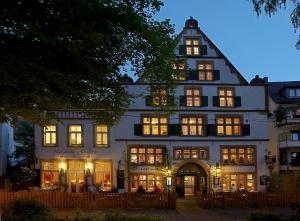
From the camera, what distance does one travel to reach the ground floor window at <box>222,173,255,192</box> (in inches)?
1757

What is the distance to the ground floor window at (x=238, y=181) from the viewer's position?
44.6 meters

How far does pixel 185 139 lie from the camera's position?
4484cm

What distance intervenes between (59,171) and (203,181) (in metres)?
11.6

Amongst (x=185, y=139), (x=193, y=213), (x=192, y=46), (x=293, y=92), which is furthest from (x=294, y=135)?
(x=193, y=213)

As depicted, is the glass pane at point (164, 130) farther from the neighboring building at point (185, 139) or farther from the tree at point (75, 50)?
the tree at point (75, 50)

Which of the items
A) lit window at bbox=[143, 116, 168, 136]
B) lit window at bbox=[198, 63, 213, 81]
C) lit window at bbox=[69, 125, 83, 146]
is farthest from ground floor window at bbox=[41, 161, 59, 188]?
lit window at bbox=[198, 63, 213, 81]

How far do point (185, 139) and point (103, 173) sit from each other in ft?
23.6

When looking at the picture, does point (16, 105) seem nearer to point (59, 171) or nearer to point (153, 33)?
point (153, 33)

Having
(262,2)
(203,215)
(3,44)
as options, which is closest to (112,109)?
(3,44)

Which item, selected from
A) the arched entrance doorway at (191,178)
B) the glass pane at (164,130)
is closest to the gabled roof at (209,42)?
the glass pane at (164,130)

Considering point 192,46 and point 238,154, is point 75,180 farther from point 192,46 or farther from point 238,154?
point 192,46

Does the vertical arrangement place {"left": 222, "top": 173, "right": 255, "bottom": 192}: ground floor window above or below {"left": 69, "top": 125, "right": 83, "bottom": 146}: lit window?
below

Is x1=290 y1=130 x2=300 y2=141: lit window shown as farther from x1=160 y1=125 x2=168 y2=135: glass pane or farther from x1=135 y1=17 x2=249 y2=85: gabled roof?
x1=160 y1=125 x2=168 y2=135: glass pane

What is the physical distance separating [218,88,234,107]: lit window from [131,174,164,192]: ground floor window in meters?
8.04
